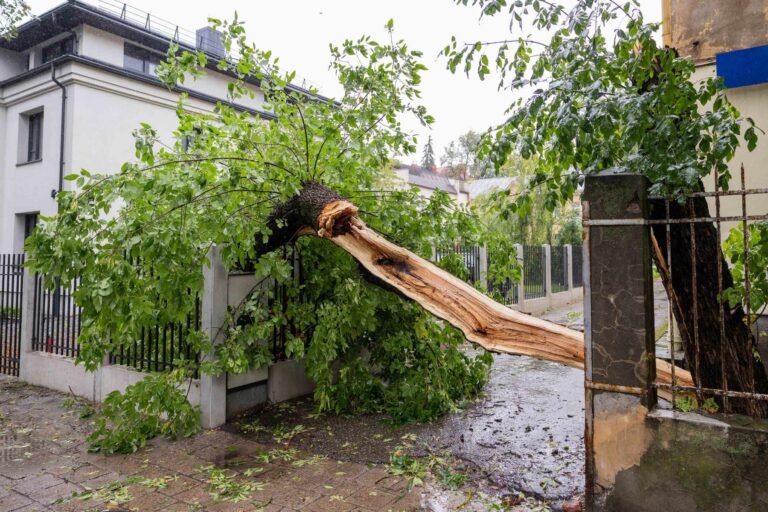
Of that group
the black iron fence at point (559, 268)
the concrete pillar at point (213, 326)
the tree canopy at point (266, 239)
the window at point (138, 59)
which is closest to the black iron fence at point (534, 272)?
the black iron fence at point (559, 268)

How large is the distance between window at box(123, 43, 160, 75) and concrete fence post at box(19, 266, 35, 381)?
1042 centimetres

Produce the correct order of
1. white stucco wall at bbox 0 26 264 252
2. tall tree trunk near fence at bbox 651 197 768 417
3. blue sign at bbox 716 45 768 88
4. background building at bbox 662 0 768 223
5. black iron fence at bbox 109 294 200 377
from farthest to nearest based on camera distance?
white stucco wall at bbox 0 26 264 252
background building at bbox 662 0 768 223
blue sign at bbox 716 45 768 88
black iron fence at bbox 109 294 200 377
tall tree trunk near fence at bbox 651 197 768 417

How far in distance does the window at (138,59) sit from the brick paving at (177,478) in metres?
13.5

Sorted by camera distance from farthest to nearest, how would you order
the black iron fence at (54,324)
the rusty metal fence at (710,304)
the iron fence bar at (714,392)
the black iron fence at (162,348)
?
the black iron fence at (54,324), the black iron fence at (162,348), the rusty metal fence at (710,304), the iron fence bar at (714,392)

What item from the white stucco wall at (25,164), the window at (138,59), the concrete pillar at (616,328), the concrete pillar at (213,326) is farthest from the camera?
the window at (138,59)

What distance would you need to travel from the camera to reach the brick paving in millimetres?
3393

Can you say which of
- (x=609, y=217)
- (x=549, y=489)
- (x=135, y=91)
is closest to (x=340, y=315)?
(x=549, y=489)

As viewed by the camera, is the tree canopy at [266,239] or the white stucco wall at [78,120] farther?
the white stucco wall at [78,120]

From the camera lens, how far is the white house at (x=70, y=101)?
13.3 m

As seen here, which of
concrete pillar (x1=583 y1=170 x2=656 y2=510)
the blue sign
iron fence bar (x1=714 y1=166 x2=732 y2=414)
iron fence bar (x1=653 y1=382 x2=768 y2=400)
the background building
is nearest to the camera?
iron fence bar (x1=653 y1=382 x2=768 y2=400)

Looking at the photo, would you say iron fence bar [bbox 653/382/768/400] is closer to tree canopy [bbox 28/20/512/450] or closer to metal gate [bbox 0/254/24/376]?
tree canopy [bbox 28/20/512/450]

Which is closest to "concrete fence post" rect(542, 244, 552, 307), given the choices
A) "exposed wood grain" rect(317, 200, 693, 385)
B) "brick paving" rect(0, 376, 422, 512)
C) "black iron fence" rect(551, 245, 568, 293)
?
"black iron fence" rect(551, 245, 568, 293)

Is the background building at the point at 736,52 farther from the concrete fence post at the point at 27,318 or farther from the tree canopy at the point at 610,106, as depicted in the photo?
the concrete fence post at the point at 27,318

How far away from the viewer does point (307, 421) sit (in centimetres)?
503
